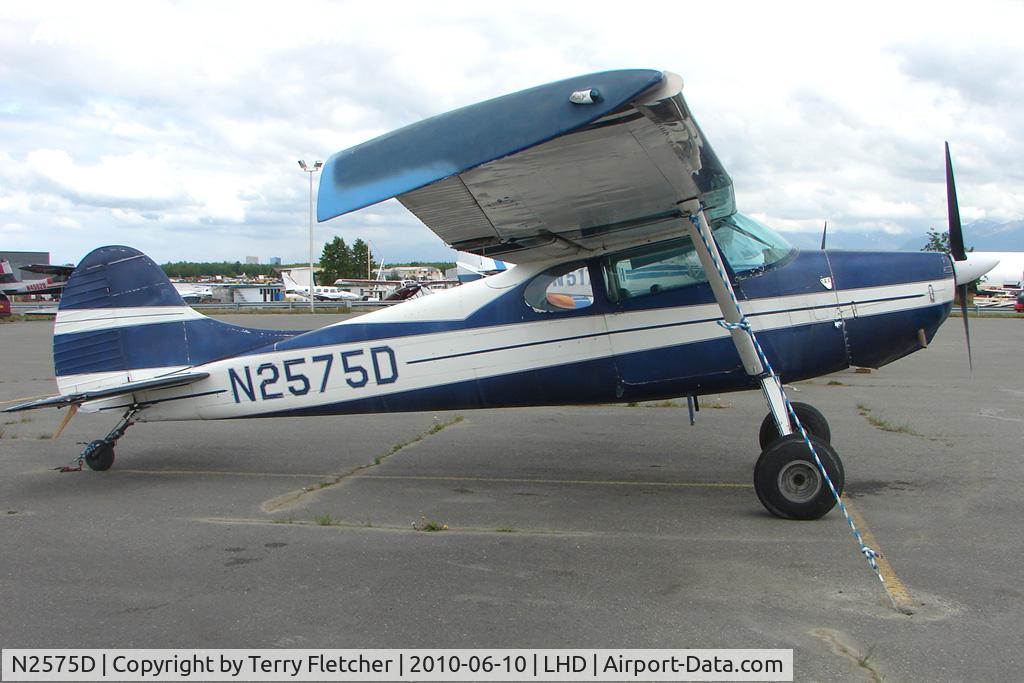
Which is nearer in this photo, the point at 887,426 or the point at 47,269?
the point at 887,426

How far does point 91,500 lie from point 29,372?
12.9 m

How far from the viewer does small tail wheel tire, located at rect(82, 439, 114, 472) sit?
759 centimetres

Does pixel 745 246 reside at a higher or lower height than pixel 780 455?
higher

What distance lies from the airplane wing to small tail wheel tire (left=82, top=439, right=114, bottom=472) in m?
4.10

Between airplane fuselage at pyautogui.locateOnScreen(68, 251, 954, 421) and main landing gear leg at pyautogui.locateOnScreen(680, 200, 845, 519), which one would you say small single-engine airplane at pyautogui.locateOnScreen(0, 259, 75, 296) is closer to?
airplane fuselage at pyautogui.locateOnScreen(68, 251, 954, 421)

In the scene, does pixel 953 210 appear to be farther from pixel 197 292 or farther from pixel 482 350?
pixel 197 292

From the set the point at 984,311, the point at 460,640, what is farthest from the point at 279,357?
the point at 984,311

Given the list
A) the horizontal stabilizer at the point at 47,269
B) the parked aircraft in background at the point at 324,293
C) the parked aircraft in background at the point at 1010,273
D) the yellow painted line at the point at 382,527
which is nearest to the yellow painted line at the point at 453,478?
the yellow painted line at the point at 382,527

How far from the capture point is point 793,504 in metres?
5.56

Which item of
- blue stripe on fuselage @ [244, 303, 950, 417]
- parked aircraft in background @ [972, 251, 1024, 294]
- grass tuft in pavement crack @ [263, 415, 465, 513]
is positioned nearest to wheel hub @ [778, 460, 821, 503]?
blue stripe on fuselage @ [244, 303, 950, 417]

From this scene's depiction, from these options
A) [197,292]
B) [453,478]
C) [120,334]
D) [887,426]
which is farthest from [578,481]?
[197,292]

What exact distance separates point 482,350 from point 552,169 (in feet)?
7.89

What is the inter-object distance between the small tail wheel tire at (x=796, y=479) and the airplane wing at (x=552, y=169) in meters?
1.91

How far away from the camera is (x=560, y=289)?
6.66 metres
